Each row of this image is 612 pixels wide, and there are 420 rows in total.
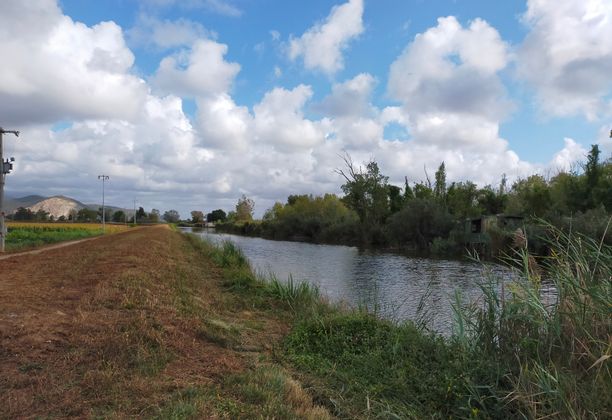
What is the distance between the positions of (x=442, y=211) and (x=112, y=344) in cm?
4505

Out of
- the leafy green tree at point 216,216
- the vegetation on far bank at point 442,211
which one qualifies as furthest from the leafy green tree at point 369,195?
the leafy green tree at point 216,216

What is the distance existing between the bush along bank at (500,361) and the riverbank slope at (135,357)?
0.73 m

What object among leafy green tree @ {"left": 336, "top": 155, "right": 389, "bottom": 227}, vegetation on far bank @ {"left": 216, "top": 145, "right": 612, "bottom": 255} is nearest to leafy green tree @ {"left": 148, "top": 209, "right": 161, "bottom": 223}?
vegetation on far bank @ {"left": 216, "top": 145, "right": 612, "bottom": 255}

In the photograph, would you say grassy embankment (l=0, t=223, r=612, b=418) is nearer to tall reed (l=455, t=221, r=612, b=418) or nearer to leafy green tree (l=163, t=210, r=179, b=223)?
tall reed (l=455, t=221, r=612, b=418)

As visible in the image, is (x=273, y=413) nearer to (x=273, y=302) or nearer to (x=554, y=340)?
(x=554, y=340)

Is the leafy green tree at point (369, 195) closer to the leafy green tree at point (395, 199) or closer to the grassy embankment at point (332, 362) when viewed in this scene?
the leafy green tree at point (395, 199)

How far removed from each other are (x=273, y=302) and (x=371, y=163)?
2255 inches

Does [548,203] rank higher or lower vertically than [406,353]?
higher

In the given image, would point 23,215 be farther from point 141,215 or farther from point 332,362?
point 332,362

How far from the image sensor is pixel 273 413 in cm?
408

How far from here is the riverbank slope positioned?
13.3 feet

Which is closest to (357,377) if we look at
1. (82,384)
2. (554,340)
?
(554,340)

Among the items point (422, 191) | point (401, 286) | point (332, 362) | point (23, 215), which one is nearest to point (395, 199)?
point (422, 191)

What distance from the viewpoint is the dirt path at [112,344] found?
4.12 metres
